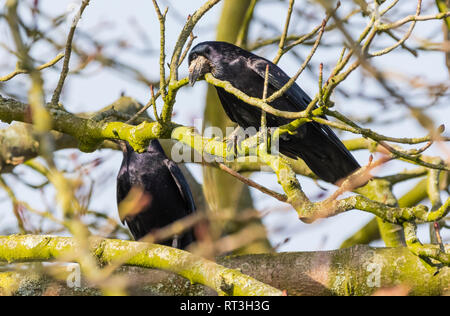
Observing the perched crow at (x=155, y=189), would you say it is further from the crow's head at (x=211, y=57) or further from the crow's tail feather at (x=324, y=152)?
the crow's tail feather at (x=324, y=152)

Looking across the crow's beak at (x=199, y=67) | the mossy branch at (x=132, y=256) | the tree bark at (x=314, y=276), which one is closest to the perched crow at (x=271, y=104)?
the crow's beak at (x=199, y=67)

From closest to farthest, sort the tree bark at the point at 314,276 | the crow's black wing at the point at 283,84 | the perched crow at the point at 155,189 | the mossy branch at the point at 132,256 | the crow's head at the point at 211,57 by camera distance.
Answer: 1. the mossy branch at the point at 132,256
2. the tree bark at the point at 314,276
3. the crow's black wing at the point at 283,84
4. the crow's head at the point at 211,57
5. the perched crow at the point at 155,189

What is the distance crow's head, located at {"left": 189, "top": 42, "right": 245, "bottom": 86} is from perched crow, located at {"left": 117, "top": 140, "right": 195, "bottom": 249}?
1118 mm

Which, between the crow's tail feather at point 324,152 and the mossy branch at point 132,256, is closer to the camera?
the mossy branch at point 132,256

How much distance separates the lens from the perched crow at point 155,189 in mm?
5465

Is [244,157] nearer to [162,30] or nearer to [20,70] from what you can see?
[162,30]

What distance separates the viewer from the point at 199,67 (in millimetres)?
4766

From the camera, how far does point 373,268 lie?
11.2ft

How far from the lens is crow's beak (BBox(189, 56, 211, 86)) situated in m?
4.70

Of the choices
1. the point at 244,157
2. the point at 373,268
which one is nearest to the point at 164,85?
the point at 244,157

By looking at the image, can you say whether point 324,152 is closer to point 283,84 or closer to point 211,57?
point 283,84

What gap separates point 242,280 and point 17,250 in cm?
140

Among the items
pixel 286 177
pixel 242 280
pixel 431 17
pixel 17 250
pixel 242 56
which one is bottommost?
pixel 242 280

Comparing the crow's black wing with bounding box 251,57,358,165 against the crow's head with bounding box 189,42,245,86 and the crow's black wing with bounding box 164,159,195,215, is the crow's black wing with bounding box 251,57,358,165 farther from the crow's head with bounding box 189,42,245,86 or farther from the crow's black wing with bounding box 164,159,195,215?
the crow's black wing with bounding box 164,159,195,215
